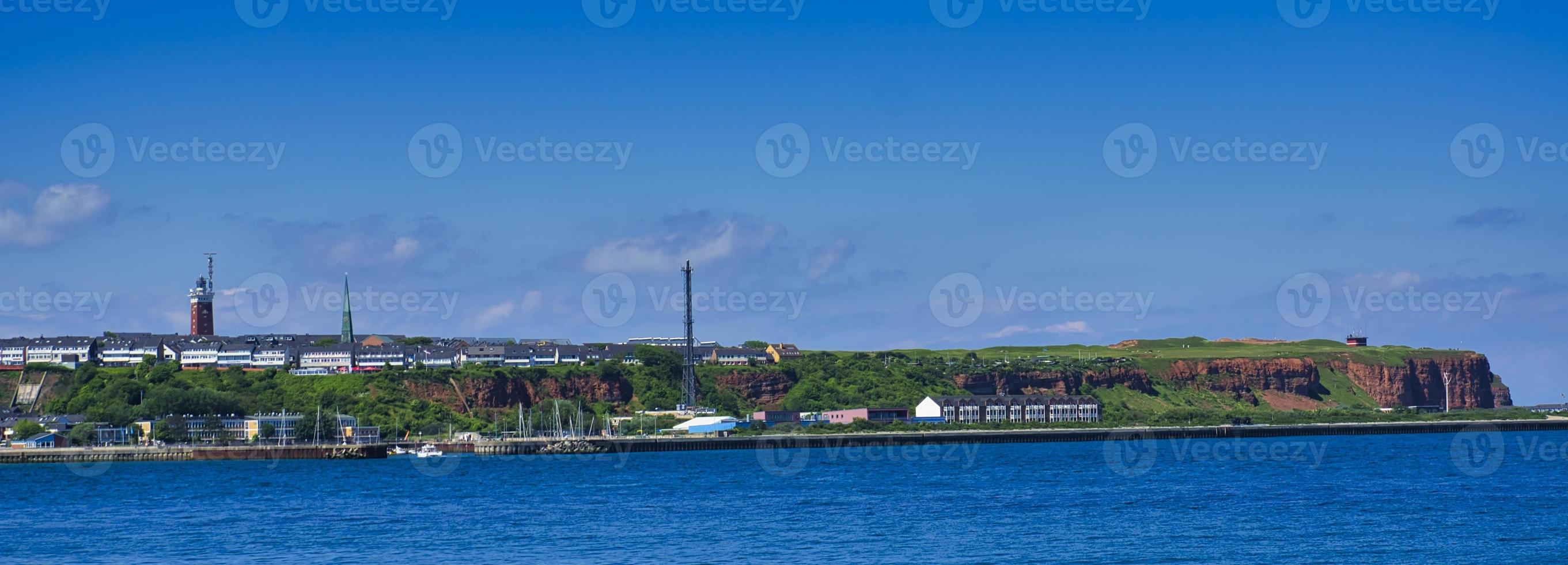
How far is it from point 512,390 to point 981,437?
135 feet

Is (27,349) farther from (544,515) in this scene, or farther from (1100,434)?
(544,515)

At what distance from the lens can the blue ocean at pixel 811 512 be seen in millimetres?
43281

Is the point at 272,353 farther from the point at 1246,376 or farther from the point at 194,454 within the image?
the point at 1246,376

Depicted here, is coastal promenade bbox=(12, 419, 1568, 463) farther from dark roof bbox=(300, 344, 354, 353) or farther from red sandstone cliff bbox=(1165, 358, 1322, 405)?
dark roof bbox=(300, 344, 354, 353)

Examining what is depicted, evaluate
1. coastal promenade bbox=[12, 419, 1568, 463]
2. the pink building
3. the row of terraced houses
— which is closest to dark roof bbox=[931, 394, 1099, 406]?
the pink building

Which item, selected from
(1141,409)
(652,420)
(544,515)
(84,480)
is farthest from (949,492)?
(1141,409)

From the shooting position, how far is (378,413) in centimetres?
12494

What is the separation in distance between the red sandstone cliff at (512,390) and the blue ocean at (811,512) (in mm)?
39467

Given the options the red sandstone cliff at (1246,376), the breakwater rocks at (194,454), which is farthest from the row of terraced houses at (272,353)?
the red sandstone cliff at (1246,376)

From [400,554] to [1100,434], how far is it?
9964cm

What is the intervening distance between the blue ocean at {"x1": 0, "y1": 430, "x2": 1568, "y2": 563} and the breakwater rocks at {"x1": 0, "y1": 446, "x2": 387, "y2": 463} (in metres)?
9.94

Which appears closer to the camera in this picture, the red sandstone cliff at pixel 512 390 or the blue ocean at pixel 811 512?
the blue ocean at pixel 811 512

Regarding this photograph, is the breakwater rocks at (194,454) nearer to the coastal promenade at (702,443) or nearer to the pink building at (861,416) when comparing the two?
the coastal promenade at (702,443)

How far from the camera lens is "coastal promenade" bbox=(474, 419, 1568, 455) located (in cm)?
11475
